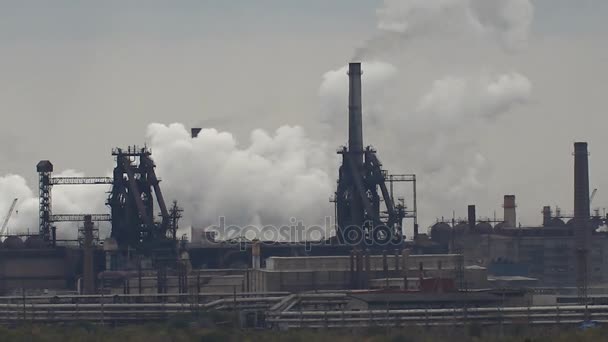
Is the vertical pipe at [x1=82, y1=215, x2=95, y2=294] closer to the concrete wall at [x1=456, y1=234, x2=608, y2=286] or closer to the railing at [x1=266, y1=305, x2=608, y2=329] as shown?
the railing at [x1=266, y1=305, x2=608, y2=329]

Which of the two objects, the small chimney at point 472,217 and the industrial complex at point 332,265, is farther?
the small chimney at point 472,217

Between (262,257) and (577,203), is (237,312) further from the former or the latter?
(577,203)

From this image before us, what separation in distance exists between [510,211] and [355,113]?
108ft

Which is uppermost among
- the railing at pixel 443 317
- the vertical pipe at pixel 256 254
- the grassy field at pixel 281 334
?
the vertical pipe at pixel 256 254

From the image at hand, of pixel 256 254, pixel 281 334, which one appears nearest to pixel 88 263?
pixel 256 254

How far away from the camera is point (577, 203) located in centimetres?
13300

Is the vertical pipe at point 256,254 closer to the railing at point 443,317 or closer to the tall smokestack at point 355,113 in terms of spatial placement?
the tall smokestack at point 355,113

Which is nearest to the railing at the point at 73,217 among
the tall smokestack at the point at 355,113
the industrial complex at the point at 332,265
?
the industrial complex at the point at 332,265

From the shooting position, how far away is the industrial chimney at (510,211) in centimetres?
15012

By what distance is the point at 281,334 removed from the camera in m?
78.3

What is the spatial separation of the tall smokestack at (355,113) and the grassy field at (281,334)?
41940 millimetres

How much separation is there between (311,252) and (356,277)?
2331 cm

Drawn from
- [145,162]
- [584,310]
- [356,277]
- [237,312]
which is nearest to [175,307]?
[237,312]

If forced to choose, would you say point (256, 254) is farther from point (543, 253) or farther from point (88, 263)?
point (543, 253)
